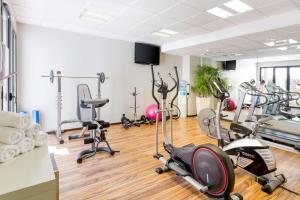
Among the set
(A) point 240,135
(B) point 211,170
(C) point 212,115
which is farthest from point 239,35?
(B) point 211,170

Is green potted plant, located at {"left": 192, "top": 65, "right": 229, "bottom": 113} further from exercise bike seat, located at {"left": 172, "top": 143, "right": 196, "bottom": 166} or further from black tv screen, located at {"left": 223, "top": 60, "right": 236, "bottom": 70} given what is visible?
exercise bike seat, located at {"left": 172, "top": 143, "right": 196, "bottom": 166}

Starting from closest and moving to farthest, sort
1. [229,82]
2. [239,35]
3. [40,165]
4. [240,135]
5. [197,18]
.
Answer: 1. [40,165]
2. [240,135]
3. [197,18]
4. [239,35]
5. [229,82]

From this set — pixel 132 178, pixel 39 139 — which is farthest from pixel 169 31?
pixel 39 139

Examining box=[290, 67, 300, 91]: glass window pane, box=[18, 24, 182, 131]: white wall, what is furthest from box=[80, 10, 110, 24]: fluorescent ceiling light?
box=[290, 67, 300, 91]: glass window pane

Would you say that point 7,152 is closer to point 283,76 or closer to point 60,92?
point 60,92

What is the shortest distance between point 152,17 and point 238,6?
1699mm

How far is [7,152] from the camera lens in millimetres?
976

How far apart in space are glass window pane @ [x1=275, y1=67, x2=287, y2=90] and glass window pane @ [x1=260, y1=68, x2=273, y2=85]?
0.45 ft

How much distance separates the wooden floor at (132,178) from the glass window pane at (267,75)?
2129mm

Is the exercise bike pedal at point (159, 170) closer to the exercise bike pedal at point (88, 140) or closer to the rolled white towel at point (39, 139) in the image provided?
the exercise bike pedal at point (88, 140)

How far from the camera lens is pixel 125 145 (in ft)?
12.8

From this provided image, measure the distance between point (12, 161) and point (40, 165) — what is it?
0.17 m

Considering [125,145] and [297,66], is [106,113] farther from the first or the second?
[297,66]

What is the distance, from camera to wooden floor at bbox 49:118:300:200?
85.7 inches
